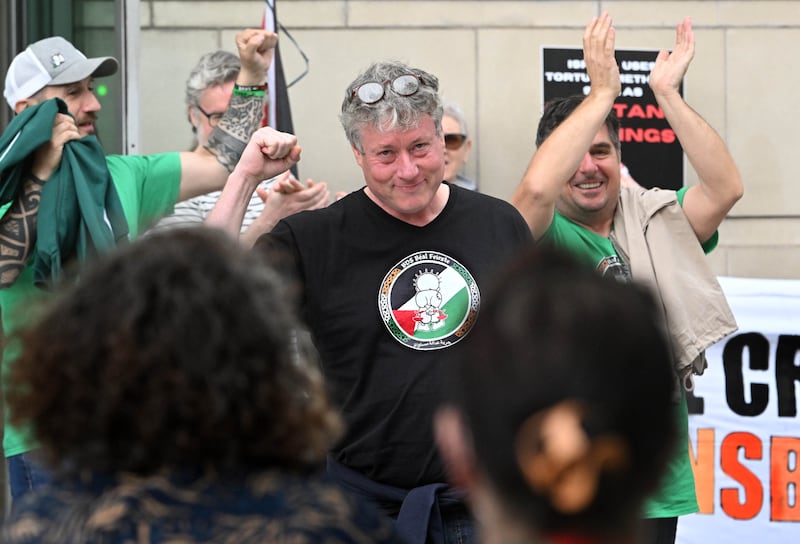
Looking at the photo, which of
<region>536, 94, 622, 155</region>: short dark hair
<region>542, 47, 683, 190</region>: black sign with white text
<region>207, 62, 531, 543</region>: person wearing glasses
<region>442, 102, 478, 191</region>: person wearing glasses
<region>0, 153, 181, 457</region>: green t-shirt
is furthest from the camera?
<region>542, 47, 683, 190</region>: black sign with white text

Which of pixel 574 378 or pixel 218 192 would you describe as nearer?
pixel 574 378

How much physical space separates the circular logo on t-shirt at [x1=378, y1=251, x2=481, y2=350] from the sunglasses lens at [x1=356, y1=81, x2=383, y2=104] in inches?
18.7

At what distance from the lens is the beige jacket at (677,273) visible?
4227 millimetres

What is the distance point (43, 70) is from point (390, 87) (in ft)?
4.35

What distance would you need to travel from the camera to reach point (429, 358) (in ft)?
11.2

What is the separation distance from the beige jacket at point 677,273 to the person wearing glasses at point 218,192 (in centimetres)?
103

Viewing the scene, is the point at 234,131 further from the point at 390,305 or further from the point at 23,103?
the point at 390,305

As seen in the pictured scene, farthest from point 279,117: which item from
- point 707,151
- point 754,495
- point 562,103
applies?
point 754,495

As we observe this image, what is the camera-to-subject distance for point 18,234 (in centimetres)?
373

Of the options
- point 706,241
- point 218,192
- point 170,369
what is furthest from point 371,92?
point 170,369

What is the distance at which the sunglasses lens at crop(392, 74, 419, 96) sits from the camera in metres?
3.63

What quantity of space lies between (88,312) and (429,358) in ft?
5.93

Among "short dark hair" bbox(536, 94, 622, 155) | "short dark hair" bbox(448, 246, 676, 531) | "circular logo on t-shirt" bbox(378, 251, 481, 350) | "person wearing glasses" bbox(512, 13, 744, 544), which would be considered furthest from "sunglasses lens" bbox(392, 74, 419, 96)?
"short dark hair" bbox(448, 246, 676, 531)

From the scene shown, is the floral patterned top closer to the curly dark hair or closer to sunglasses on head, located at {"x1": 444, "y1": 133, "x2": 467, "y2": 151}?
the curly dark hair
